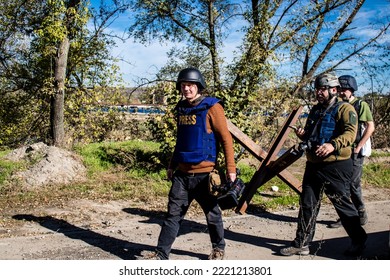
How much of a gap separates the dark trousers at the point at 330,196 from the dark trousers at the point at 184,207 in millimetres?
912

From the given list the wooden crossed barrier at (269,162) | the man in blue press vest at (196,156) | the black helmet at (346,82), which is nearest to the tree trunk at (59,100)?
the wooden crossed barrier at (269,162)

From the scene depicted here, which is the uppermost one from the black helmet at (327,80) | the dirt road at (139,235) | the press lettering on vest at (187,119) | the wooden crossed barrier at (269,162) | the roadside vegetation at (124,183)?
the black helmet at (327,80)

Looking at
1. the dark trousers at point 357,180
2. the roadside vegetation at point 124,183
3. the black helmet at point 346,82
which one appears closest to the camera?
the black helmet at point 346,82

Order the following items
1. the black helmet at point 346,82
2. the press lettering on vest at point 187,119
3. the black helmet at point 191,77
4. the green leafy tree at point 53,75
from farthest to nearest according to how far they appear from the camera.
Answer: the green leafy tree at point 53,75
the black helmet at point 346,82
the press lettering on vest at point 187,119
the black helmet at point 191,77

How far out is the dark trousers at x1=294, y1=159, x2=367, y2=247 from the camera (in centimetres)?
443

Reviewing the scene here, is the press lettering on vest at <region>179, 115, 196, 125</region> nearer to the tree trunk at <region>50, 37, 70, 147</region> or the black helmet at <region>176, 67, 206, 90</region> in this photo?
the black helmet at <region>176, 67, 206, 90</region>

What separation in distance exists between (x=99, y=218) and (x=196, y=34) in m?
8.12

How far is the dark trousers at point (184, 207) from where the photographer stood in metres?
4.28

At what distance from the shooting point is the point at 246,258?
4617 mm

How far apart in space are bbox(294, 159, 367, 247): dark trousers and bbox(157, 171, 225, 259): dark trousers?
912 mm

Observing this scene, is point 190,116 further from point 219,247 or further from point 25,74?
point 25,74

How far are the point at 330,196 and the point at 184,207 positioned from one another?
148cm

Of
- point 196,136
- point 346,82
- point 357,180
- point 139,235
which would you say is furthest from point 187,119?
point 357,180

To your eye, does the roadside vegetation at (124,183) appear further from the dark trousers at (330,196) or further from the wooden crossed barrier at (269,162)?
the dark trousers at (330,196)
